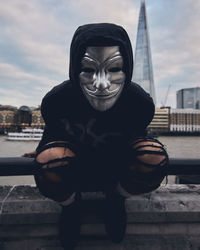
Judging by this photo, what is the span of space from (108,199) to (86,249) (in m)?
0.30

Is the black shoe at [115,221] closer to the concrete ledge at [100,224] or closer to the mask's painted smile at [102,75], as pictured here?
the concrete ledge at [100,224]

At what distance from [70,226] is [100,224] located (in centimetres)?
18

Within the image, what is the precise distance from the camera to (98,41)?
2.83 feet

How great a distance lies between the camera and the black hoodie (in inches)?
35.6

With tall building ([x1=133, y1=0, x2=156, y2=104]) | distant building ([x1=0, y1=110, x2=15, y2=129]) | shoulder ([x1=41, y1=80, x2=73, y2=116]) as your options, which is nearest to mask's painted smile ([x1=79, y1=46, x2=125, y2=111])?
shoulder ([x1=41, y1=80, x2=73, y2=116])

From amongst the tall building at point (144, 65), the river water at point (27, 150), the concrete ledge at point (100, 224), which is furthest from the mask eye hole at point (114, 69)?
the tall building at point (144, 65)

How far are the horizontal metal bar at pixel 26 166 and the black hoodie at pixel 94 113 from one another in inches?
6.0

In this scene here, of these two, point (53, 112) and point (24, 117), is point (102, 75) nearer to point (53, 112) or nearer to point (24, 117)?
point (53, 112)

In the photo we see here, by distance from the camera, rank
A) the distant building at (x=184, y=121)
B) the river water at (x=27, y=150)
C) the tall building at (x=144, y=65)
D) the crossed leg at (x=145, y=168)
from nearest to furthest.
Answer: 1. the crossed leg at (x=145, y=168)
2. the river water at (x=27, y=150)
3. the distant building at (x=184, y=121)
4. the tall building at (x=144, y=65)

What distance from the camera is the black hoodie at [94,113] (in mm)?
904

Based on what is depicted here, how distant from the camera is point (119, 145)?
98 centimetres

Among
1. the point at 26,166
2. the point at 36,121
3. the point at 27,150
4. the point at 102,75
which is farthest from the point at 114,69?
the point at 36,121

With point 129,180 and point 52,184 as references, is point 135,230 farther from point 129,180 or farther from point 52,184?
point 52,184

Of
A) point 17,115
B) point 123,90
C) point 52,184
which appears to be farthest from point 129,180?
point 17,115
